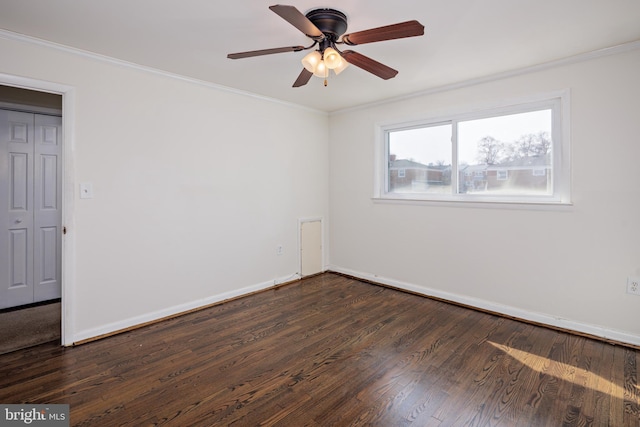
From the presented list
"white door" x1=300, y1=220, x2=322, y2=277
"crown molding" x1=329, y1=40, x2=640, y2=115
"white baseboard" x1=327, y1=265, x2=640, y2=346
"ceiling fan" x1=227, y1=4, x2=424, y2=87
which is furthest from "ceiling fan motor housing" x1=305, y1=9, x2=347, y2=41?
"white baseboard" x1=327, y1=265, x2=640, y2=346

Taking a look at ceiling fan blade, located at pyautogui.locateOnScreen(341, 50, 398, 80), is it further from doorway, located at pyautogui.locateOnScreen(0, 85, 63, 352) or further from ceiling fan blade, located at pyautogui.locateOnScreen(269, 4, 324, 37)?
doorway, located at pyautogui.locateOnScreen(0, 85, 63, 352)

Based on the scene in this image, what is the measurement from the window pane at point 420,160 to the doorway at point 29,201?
3.89 metres

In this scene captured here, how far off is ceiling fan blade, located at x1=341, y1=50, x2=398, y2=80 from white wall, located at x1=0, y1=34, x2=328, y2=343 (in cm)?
186

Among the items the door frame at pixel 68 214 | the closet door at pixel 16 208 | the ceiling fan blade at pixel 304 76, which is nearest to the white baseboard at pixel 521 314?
the ceiling fan blade at pixel 304 76

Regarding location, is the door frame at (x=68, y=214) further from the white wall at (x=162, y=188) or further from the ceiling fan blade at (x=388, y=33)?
the ceiling fan blade at (x=388, y=33)

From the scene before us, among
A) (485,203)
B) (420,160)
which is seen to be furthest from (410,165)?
(485,203)

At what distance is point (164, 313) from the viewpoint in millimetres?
3168

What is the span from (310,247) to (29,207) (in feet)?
10.5

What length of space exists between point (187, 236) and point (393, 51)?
255 centimetres

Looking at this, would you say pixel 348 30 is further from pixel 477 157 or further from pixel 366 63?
pixel 477 157

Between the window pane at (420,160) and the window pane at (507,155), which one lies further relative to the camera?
the window pane at (420,160)

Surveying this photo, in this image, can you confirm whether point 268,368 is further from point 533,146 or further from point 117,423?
point 533,146

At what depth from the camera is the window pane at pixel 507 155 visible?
3.04 m

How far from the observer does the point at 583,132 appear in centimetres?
275
